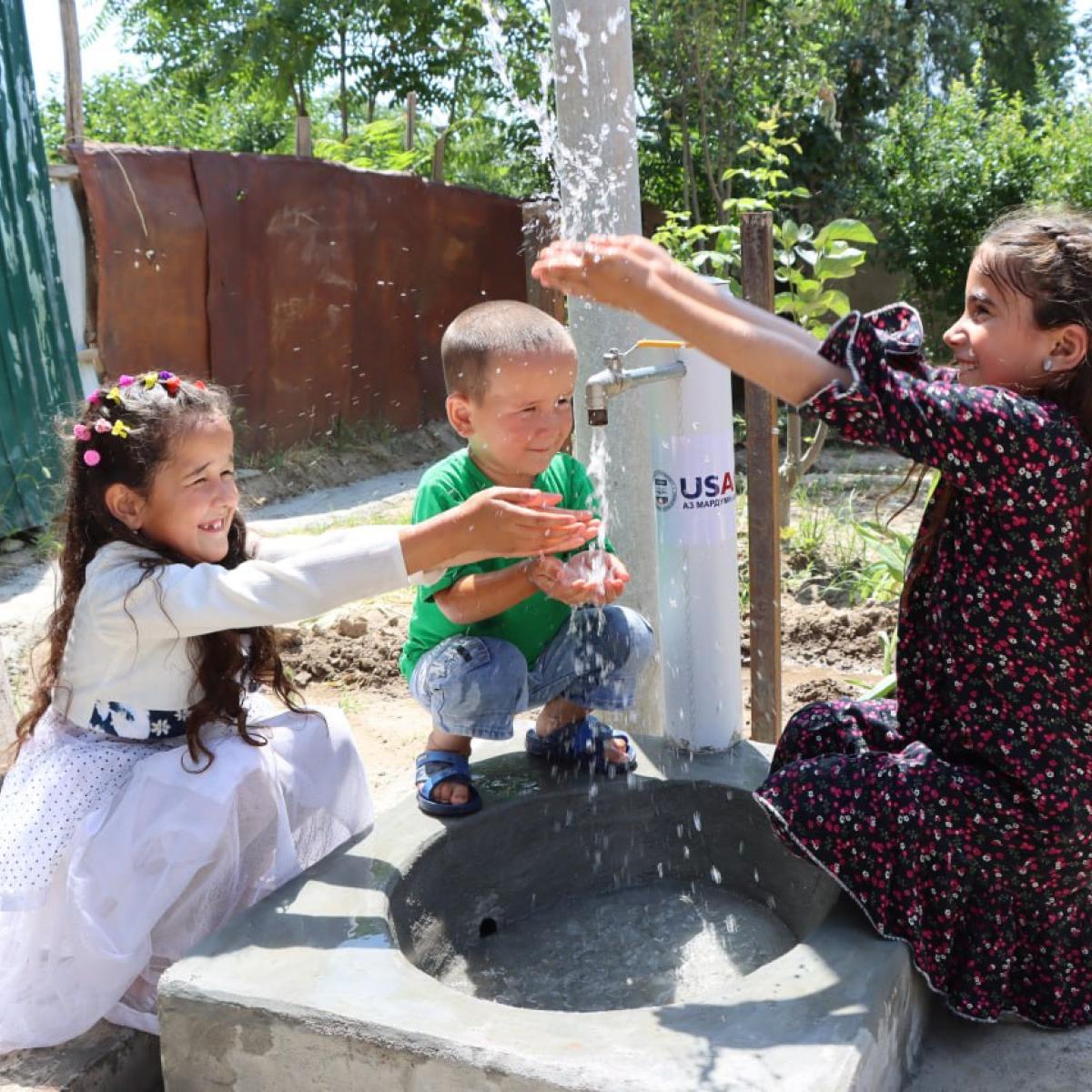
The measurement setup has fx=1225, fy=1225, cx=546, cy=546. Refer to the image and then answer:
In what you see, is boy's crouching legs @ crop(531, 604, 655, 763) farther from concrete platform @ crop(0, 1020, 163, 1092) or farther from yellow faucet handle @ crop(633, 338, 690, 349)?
concrete platform @ crop(0, 1020, 163, 1092)

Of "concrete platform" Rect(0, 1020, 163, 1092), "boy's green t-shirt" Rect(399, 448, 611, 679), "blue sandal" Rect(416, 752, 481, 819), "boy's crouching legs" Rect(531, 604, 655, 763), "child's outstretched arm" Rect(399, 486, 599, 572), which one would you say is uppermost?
"child's outstretched arm" Rect(399, 486, 599, 572)

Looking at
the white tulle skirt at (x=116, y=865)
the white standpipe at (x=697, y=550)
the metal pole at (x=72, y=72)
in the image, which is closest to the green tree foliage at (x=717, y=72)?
the metal pole at (x=72, y=72)

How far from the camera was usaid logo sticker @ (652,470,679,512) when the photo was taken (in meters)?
2.59

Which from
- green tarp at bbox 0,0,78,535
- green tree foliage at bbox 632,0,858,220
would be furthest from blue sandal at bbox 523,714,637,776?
green tree foliage at bbox 632,0,858,220

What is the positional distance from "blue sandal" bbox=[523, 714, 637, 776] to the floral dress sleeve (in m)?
0.91

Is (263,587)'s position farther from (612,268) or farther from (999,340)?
(999,340)

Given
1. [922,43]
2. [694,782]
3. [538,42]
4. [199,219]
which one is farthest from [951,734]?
[922,43]

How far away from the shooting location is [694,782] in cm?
235

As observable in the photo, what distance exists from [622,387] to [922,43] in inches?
482

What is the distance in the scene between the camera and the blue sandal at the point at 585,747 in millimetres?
2383

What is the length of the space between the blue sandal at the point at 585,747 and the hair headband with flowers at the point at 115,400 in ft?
3.13

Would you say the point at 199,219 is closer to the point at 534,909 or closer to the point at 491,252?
the point at 491,252

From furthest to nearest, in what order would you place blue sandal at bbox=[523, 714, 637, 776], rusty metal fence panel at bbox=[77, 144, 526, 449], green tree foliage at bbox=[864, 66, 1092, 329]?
green tree foliage at bbox=[864, 66, 1092, 329] < rusty metal fence panel at bbox=[77, 144, 526, 449] < blue sandal at bbox=[523, 714, 637, 776]

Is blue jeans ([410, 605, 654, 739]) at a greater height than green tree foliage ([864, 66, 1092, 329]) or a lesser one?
lesser
